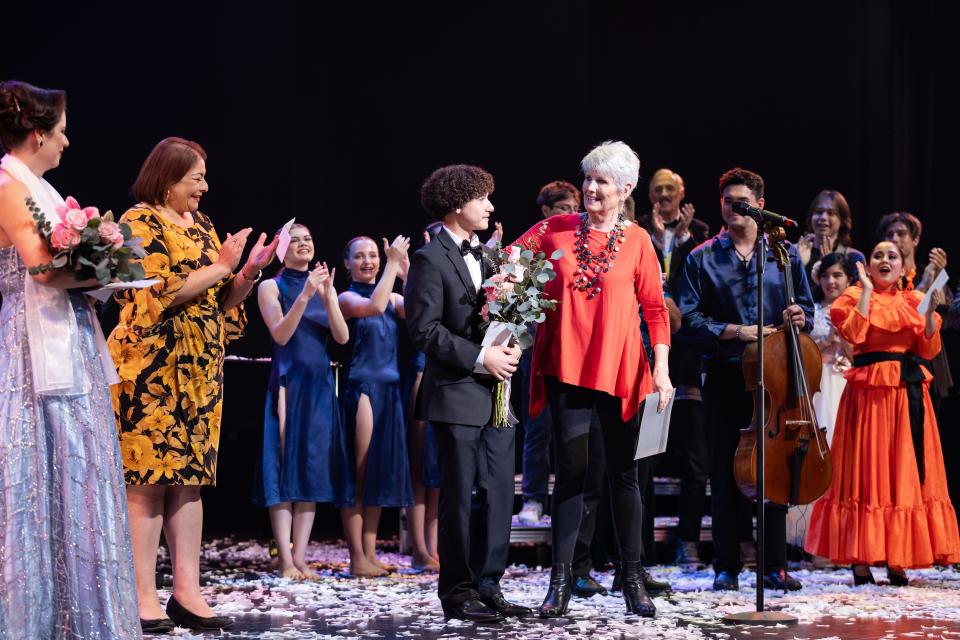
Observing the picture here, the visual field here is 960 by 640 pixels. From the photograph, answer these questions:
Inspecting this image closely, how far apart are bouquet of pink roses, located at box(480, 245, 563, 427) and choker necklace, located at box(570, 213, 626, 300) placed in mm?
175

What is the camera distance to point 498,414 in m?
4.52

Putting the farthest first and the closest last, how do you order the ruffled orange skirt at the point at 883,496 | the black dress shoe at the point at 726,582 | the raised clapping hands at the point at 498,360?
the ruffled orange skirt at the point at 883,496
the black dress shoe at the point at 726,582
the raised clapping hands at the point at 498,360

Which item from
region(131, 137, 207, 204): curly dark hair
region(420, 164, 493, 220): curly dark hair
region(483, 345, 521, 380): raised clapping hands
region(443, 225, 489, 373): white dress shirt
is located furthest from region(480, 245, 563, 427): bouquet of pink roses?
region(131, 137, 207, 204): curly dark hair

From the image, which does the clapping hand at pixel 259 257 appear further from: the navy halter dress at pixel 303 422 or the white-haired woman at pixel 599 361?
the navy halter dress at pixel 303 422

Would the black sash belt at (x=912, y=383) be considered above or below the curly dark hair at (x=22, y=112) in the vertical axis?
below

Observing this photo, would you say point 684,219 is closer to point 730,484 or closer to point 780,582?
point 730,484

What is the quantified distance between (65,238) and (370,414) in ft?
9.89

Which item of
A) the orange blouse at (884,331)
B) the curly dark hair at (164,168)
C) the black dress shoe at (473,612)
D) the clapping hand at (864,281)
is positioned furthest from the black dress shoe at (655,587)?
the curly dark hair at (164,168)

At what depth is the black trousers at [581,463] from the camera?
4.52m

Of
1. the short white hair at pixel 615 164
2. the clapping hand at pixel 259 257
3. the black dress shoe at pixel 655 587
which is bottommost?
the black dress shoe at pixel 655 587

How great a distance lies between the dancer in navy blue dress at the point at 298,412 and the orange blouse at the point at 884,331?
250 cm

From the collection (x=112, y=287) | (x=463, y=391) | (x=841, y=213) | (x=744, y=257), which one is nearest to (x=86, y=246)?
(x=112, y=287)

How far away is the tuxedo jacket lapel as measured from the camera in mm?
4527

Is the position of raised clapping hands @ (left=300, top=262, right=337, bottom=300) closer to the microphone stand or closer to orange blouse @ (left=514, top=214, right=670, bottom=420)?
orange blouse @ (left=514, top=214, right=670, bottom=420)
